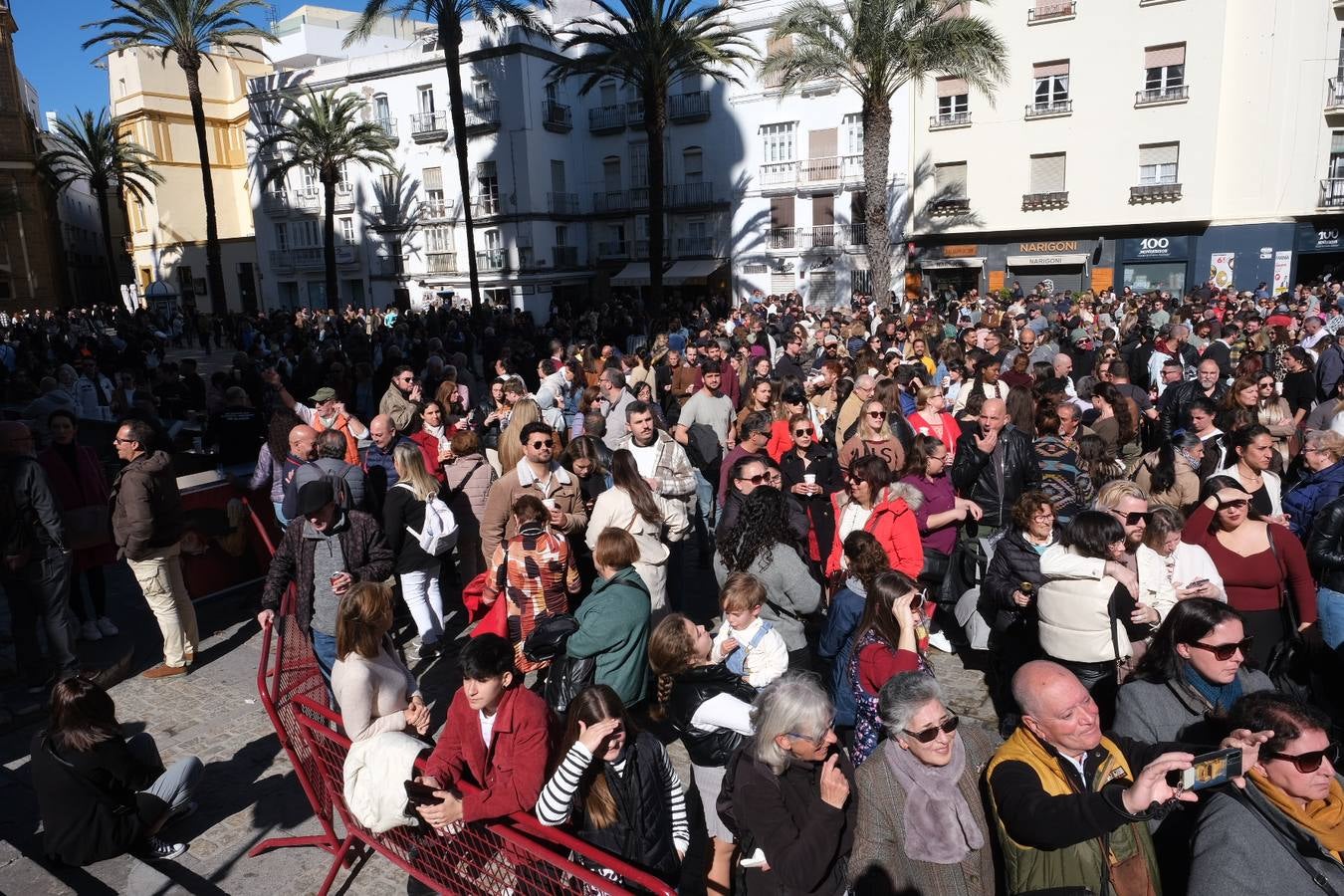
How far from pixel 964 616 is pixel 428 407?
441 cm

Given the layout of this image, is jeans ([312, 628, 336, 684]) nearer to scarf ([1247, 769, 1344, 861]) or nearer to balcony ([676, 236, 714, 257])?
scarf ([1247, 769, 1344, 861])

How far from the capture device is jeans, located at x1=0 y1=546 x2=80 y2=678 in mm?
5766

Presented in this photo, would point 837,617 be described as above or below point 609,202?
below

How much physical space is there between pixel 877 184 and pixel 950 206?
383 inches

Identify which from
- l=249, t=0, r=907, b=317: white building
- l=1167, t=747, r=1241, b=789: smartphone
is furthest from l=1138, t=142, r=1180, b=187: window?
l=1167, t=747, r=1241, b=789: smartphone

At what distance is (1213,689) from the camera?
322 centimetres

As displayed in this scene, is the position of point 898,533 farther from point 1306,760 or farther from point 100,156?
point 100,156

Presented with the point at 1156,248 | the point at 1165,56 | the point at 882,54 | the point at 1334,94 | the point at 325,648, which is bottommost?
the point at 325,648

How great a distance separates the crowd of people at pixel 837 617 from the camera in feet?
9.13

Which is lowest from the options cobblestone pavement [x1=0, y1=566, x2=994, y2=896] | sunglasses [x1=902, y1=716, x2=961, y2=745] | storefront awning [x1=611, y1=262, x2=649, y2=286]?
cobblestone pavement [x1=0, y1=566, x2=994, y2=896]

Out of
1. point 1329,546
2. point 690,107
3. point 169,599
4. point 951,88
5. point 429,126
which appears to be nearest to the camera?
point 1329,546

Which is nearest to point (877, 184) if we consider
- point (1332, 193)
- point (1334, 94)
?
point (1334, 94)

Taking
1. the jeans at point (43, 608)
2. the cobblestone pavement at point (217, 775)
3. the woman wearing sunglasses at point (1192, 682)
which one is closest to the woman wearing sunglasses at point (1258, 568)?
the woman wearing sunglasses at point (1192, 682)

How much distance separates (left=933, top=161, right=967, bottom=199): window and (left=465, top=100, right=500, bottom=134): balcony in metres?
17.9
